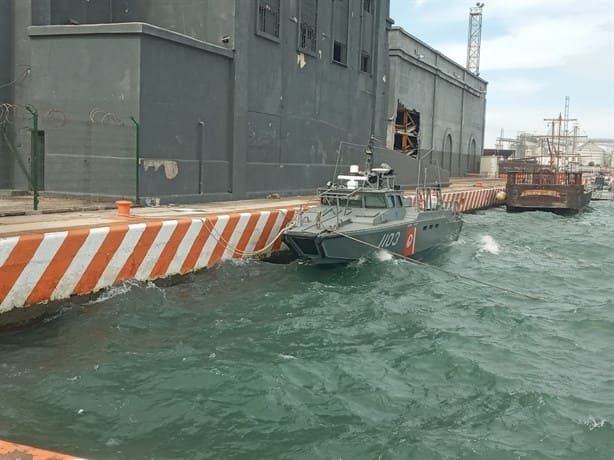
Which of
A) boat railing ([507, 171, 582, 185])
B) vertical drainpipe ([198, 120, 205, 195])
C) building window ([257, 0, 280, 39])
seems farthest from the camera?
boat railing ([507, 171, 582, 185])

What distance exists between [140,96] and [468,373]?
1080cm

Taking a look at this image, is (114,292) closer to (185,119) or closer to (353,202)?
(353,202)

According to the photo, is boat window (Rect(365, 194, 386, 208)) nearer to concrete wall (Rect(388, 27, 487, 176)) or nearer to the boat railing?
concrete wall (Rect(388, 27, 487, 176))

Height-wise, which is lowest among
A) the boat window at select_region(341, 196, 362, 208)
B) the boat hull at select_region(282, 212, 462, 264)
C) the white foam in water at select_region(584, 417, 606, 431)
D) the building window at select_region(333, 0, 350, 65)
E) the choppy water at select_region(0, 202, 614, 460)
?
the white foam in water at select_region(584, 417, 606, 431)

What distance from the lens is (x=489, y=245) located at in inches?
781

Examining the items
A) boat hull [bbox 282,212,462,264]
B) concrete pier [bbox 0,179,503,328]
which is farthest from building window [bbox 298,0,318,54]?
boat hull [bbox 282,212,462,264]

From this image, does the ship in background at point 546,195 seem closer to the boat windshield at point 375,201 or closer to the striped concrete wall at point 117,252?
the boat windshield at point 375,201

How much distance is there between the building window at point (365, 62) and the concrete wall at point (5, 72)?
48.1ft

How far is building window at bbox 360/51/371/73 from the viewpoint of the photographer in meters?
26.8

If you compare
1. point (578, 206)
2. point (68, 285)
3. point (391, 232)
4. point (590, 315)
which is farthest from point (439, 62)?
point (68, 285)

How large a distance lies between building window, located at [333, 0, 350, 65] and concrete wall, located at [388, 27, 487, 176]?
22.7ft

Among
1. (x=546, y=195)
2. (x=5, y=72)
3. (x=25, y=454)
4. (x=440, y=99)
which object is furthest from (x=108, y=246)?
(x=440, y=99)

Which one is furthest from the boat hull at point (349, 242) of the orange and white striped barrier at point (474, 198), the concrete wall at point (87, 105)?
the orange and white striped barrier at point (474, 198)

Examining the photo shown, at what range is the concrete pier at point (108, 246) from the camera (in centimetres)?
895
